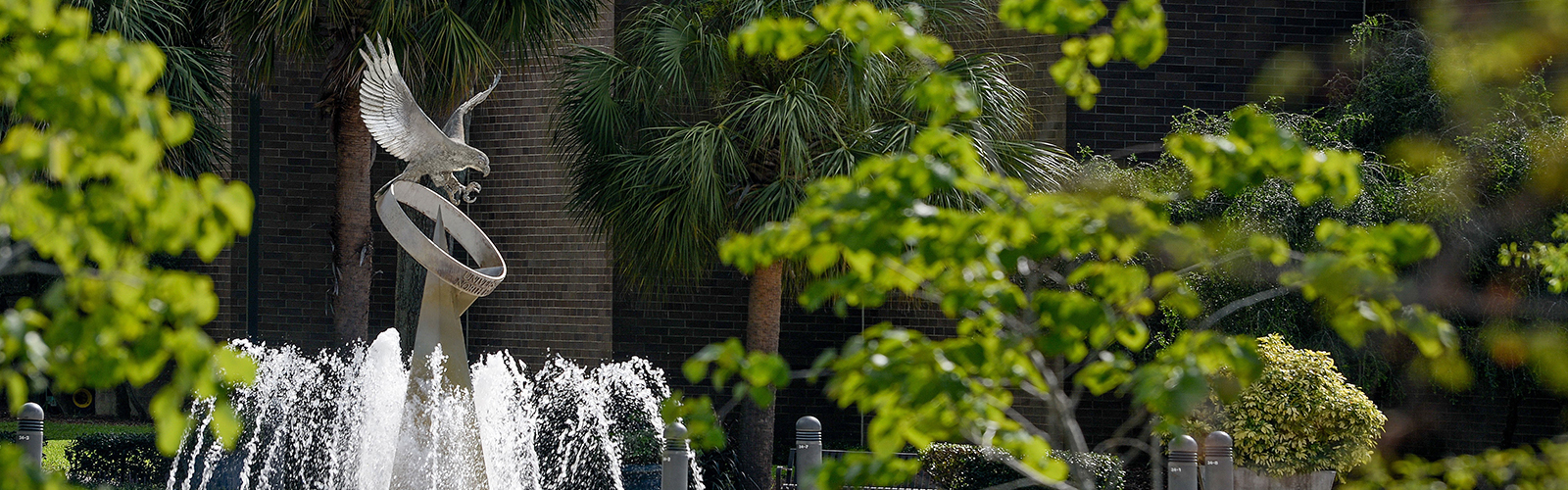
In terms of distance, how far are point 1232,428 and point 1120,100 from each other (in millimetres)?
4720

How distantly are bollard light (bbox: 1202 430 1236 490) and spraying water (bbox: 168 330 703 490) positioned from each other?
3.25m

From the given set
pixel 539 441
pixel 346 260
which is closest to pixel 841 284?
pixel 539 441

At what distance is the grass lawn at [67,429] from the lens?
13.6m

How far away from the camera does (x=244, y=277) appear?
15.3 m

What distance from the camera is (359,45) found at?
1105cm

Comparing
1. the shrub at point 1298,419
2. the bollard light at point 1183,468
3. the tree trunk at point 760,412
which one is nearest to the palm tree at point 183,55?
the tree trunk at point 760,412

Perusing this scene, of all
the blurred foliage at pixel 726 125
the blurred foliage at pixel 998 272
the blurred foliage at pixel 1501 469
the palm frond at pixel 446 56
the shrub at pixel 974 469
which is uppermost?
the palm frond at pixel 446 56

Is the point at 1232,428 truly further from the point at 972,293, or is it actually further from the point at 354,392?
the point at 972,293

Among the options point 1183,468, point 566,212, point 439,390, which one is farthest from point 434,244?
point 566,212

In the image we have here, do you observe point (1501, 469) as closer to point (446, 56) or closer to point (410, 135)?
point (410, 135)

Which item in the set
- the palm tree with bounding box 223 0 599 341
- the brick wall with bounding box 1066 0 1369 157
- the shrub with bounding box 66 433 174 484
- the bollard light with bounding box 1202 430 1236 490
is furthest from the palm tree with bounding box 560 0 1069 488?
the shrub with bounding box 66 433 174 484

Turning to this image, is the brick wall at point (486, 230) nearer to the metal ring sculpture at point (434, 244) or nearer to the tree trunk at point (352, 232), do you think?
the tree trunk at point (352, 232)

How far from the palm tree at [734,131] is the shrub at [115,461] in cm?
381

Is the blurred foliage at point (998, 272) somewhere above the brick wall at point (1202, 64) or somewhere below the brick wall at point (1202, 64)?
below
